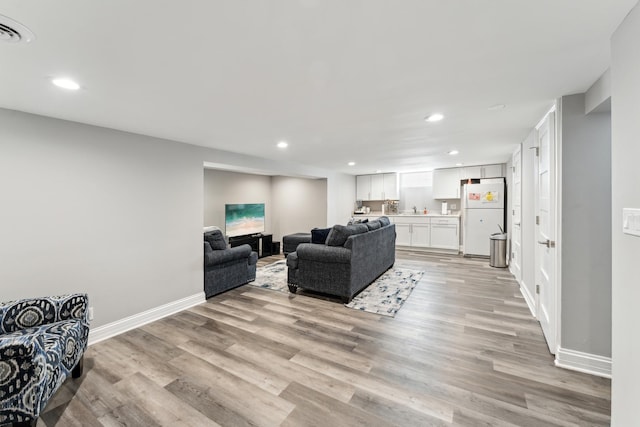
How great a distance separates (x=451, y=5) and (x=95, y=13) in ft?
4.89

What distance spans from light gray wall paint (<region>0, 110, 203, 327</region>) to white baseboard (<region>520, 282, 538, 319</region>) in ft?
14.2

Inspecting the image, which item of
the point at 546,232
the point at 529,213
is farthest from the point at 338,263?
the point at 529,213

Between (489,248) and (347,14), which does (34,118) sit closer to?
(347,14)

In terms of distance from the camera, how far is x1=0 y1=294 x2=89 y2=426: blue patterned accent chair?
1496 mm

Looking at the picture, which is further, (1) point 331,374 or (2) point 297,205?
(2) point 297,205

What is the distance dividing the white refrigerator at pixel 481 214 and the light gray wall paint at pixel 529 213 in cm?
233

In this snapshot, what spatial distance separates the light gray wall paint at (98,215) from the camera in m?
2.27

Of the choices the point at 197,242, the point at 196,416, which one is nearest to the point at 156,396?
the point at 196,416

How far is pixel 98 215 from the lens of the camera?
2.74m

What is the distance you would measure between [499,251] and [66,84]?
6.65 meters

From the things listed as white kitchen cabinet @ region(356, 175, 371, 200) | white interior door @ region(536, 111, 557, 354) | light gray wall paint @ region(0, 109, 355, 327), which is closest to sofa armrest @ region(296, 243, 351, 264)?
light gray wall paint @ region(0, 109, 355, 327)

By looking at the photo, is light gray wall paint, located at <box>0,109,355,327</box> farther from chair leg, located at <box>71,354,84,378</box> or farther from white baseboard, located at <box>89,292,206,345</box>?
chair leg, located at <box>71,354,84,378</box>

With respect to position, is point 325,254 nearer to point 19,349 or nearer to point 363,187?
point 19,349

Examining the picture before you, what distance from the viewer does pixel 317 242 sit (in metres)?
4.32
